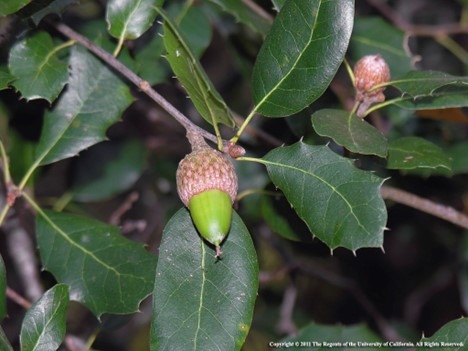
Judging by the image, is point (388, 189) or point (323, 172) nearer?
point (323, 172)

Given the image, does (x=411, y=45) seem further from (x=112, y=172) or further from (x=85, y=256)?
(x=85, y=256)

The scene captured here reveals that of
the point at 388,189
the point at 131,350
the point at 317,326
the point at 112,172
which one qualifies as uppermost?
the point at 388,189

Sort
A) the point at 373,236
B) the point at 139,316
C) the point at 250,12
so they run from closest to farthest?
1. the point at 373,236
2. the point at 250,12
3. the point at 139,316

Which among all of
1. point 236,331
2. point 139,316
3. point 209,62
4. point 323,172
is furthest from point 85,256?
→ point 209,62

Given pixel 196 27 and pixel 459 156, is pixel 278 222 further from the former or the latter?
pixel 459 156

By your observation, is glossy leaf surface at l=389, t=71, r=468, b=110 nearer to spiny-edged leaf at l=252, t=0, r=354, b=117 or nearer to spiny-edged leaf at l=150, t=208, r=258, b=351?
spiny-edged leaf at l=252, t=0, r=354, b=117

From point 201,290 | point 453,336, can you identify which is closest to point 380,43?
point 453,336

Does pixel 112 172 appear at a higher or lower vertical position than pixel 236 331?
lower
